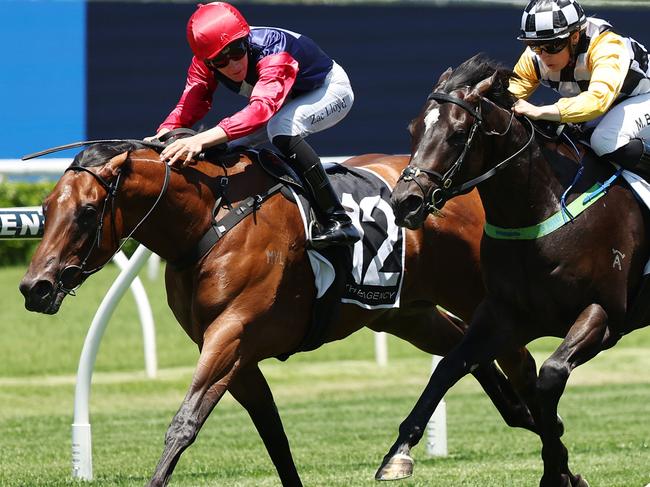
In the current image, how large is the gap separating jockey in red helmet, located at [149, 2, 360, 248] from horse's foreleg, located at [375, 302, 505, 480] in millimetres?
752

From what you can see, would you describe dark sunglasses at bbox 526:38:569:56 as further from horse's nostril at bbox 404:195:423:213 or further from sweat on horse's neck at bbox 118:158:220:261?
sweat on horse's neck at bbox 118:158:220:261

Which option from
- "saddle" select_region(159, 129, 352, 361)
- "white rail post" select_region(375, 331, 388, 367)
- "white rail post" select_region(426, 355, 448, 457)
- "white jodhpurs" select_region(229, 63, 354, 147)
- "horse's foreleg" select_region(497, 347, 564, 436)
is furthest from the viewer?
"white rail post" select_region(375, 331, 388, 367)

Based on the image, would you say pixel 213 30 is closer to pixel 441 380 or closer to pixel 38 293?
pixel 38 293

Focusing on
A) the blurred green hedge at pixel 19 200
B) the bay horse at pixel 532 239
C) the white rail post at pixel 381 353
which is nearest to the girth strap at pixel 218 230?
the bay horse at pixel 532 239

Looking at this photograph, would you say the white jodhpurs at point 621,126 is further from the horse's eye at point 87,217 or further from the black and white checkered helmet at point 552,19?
the horse's eye at point 87,217

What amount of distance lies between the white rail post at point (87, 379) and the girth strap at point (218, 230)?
3.84 ft

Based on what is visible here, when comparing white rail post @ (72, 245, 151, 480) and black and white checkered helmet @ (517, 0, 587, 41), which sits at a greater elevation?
black and white checkered helmet @ (517, 0, 587, 41)

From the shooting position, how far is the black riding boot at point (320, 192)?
5270 millimetres

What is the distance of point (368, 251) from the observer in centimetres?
548

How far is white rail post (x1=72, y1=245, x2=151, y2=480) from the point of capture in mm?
6195

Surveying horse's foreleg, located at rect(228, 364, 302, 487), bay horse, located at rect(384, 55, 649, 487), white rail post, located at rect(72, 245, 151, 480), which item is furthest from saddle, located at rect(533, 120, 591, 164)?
white rail post, located at rect(72, 245, 151, 480)

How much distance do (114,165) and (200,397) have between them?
0.93 m

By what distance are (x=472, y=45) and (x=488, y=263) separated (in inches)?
366

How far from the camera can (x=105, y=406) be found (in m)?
9.52
